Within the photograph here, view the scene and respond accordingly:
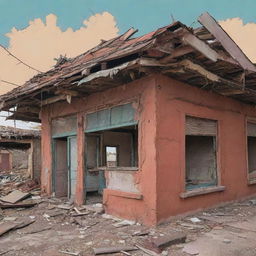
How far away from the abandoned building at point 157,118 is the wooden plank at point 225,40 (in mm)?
34

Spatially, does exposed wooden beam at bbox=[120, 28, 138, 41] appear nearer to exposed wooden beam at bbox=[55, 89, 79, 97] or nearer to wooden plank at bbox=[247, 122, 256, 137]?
exposed wooden beam at bbox=[55, 89, 79, 97]

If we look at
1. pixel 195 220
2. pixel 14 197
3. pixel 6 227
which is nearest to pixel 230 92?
pixel 195 220

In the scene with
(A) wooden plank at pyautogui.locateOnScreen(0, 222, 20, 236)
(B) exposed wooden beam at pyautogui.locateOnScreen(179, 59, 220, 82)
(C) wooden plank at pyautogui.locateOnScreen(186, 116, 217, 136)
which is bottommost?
(A) wooden plank at pyautogui.locateOnScreen(0, 222, 20, 236)

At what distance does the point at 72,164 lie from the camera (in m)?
9.57

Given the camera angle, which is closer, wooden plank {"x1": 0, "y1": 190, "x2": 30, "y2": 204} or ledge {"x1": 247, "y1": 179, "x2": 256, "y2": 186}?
wooden plank {"x1": 0, "y1": 190, "x2": 30, "y2": 204}

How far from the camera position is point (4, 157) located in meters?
22.9

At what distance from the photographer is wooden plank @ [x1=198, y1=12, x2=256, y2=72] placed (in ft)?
20.1

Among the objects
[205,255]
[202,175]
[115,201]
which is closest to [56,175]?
[115,201]

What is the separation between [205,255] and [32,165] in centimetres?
1000

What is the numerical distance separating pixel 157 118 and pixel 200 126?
185cm

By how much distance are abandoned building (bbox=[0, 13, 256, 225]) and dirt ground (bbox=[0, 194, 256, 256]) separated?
407 mm

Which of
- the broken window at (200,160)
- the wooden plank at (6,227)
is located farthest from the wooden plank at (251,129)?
the wooden plank at (6,227)

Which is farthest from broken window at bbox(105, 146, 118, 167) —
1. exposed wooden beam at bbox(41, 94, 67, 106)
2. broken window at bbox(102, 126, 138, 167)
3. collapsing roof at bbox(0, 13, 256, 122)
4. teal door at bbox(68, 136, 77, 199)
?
collapsing roof at bbox(0, 13, 256, 122)

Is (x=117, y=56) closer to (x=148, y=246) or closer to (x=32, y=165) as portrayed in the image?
(x=148, y=246)
